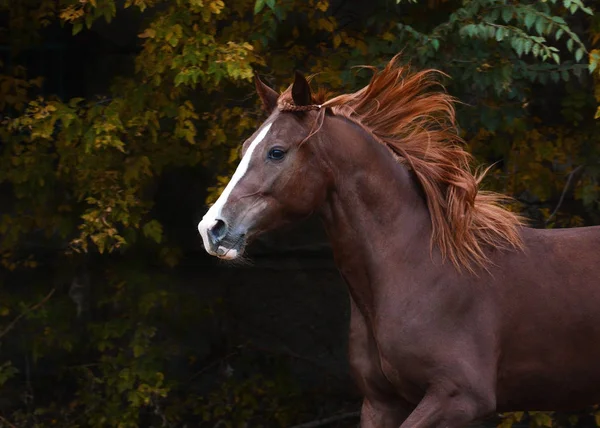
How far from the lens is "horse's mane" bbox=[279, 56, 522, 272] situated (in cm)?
418

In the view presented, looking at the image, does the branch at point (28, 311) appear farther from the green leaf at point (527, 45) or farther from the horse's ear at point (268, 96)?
the green leaf at point (527, 45)

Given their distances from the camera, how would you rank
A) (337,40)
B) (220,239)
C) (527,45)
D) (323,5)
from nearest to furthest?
(220,239)
(527,45)
(323,5)
(337,40)

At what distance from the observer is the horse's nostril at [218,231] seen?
3854 mm

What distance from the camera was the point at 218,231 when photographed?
3.87 meters

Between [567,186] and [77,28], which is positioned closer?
[77,28]

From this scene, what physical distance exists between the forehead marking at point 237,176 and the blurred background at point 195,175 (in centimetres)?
108

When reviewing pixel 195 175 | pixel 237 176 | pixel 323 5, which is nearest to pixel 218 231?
pixel 237 176

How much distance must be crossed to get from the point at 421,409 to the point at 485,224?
766 millimetres

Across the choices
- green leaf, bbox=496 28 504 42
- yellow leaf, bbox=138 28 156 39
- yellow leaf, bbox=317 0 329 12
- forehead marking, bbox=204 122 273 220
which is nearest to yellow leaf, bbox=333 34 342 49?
yellow leaf, bbox=317 0 329 12

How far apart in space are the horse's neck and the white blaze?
0.29 m

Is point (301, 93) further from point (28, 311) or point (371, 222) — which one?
point (28, 311)

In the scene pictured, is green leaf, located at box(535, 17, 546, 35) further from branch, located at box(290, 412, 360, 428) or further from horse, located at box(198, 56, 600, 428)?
branch, located at box(290, 412, 360, 428)

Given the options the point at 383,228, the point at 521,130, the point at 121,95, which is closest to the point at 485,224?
the point at 383,228

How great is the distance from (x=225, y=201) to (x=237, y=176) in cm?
11
